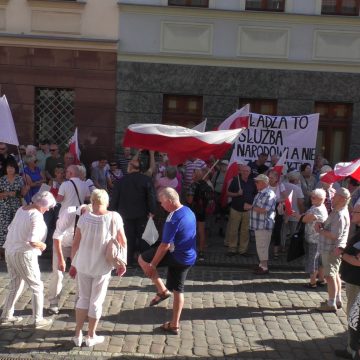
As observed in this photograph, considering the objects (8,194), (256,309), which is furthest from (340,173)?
(8,194)

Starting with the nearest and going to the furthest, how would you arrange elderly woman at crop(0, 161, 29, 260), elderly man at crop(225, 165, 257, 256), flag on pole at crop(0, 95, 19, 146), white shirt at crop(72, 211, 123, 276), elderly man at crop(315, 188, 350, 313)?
white shirt at crop(72, 211, 123, 276) → elderly man at crop(315, 188, 350, 313) → flag on pole at crop(0, 95, 19, 146) → elderly woman at crop(0, 161, 29, 260) → elderly man at crop(225, 165, 257, 256)

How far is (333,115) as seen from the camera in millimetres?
13039

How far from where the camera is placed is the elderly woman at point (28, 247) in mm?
5207

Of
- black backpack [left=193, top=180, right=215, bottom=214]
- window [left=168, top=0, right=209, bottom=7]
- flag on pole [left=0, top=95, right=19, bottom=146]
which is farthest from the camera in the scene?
window [left=168, top=0, right=209, bottom=7]

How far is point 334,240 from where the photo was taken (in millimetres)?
6160


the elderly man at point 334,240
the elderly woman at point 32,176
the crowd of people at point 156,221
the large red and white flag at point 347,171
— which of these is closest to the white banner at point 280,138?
the crowd of people at point 156,221

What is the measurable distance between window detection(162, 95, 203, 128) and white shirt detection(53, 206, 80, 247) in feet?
23.5

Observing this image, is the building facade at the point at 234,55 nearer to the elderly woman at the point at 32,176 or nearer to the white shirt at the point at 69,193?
the elderly woman at the point at 32,176

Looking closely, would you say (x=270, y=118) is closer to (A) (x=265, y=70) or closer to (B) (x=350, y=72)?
(A) (x=265, y=70)

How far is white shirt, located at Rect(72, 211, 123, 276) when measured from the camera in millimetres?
4875

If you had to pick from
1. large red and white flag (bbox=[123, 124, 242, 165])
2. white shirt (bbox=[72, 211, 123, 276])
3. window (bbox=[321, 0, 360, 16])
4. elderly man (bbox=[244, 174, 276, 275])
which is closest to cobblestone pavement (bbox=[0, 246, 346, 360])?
elderly man (bbox=[244, 174, 276, 275])

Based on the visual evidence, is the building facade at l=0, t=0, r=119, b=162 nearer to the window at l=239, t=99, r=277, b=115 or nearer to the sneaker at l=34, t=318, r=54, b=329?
the window at l=239, t=99, r=277, b=115

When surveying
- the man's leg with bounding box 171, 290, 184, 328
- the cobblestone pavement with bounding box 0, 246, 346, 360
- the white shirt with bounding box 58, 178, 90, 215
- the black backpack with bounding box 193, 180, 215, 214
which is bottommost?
the cobblestone pavement with bounding box 0, 246, 346, 360

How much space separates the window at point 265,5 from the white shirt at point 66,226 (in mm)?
8471
